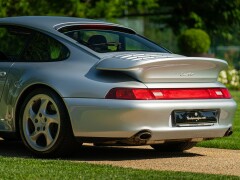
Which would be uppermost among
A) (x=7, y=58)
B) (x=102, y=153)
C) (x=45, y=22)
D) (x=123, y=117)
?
(x=45, y=22)

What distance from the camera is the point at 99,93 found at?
8000 millimetres

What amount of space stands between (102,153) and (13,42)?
1.73m

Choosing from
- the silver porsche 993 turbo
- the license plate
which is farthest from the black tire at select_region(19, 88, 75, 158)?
the license plate

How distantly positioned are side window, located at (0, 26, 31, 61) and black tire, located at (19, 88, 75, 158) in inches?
29.3

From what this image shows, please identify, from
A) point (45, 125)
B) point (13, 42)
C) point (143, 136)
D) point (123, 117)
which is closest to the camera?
point (123, 117)

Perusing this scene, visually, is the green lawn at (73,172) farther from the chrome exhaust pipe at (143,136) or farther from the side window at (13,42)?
the side window at (13,42)

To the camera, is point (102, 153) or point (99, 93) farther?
point (102, 153)

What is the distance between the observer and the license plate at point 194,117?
8172mm

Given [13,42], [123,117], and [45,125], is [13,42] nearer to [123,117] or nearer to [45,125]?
[45,125]

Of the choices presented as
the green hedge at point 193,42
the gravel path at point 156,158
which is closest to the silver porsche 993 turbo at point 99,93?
the gravel path at point 156,158

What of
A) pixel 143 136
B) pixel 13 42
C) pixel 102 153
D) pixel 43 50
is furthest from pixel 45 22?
pixel 143 136

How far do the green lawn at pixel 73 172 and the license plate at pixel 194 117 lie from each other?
3.03 ft

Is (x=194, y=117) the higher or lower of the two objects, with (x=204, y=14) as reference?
higher

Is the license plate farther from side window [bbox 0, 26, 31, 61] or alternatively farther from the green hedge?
the green hedge
